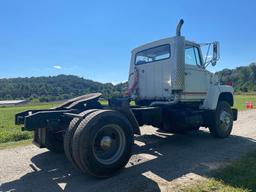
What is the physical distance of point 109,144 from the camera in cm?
487

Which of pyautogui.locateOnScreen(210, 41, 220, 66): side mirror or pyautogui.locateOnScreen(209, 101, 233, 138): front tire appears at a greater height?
pyautogui.locateOnScreen(210, 41, 220, 66): side mirror

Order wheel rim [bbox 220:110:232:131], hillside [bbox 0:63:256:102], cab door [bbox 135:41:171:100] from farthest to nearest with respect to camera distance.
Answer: hillside [bbox 0:63:256:102] < wheel rim [bbox 220:110:232:131] < cab door [bbox 135:41:171:100]

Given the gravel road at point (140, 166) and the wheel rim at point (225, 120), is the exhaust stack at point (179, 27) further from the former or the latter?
the gravel road at point (140, 166)

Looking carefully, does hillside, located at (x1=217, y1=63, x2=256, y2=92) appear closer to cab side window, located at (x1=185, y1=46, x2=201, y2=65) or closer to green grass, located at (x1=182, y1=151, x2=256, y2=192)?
cab side window, located at (x1=185, y1=46, x2=201, y2=65)

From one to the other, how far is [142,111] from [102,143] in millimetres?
1719

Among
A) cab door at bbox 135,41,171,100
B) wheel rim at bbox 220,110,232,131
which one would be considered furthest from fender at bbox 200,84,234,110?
cab door at bbox 135,41,171,100

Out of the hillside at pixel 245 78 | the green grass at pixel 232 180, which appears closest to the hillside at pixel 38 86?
the hillside at pixel 245 78

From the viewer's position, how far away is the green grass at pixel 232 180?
409 centimetres

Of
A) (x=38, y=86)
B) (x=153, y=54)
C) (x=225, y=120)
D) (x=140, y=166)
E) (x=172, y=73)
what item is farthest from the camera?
(x=38, y=86)

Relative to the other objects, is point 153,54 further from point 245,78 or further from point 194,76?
point 245,78

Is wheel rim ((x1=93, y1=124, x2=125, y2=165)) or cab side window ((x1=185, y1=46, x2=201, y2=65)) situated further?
cab side window ((x1=185, y1=46, x2=201, y2=65))

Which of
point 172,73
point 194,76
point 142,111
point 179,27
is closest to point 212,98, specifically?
point 194,76

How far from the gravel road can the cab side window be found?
2408mm

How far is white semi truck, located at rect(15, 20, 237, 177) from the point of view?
15.0 ft
